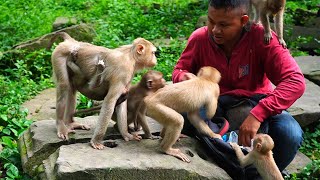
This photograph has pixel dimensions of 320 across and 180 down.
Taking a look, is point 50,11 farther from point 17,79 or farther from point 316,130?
point 316,130

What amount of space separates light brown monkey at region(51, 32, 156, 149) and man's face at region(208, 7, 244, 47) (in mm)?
683

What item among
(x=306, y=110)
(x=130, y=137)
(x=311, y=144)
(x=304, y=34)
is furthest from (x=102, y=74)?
(x=304, y=34)

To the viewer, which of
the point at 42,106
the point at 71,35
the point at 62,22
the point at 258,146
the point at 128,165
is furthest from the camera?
the point at 62,22

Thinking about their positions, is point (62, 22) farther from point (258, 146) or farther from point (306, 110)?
point (258, 146)

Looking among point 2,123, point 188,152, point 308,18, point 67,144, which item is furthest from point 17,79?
point 308,18

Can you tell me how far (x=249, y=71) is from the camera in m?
5.66

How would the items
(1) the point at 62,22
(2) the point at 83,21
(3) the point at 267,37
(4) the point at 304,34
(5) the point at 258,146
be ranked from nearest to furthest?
1. (5) the point at 258,146
2. (3) the point at 267,37
3. (4) the point at 304,34
4. (1) the point at 62,22
5. (2) the point at 83,21

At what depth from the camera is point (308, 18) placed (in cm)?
1287

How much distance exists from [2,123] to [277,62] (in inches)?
148

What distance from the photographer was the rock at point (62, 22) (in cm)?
1178

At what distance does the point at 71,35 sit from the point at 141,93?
537 centimetres

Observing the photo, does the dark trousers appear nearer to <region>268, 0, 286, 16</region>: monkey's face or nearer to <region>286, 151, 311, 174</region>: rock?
<region>286, 151, 311, 174</region>: rock

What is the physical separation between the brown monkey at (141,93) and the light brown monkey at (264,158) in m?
1.16

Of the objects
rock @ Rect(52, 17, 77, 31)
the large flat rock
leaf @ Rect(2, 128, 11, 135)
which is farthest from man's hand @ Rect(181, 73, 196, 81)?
rock @ Rect(52, 17, 77, 31)
